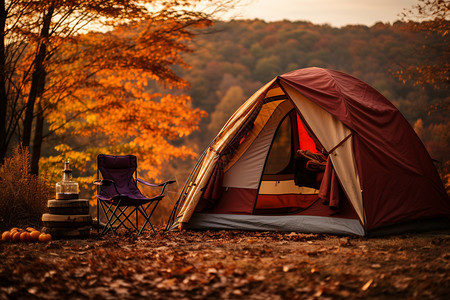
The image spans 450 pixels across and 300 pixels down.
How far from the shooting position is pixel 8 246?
4230 mm

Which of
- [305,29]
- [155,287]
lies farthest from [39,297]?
[305,29]

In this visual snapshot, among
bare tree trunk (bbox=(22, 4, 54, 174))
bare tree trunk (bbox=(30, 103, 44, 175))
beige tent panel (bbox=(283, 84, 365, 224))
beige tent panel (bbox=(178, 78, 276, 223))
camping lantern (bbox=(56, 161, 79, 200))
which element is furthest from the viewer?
bare tree trunk (bbox=(30, 103, 44, 175))

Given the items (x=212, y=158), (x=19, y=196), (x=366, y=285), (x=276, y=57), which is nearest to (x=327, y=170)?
(x=212, y=158)

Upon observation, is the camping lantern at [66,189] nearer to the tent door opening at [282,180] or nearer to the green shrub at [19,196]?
the green shrub at [19,196]

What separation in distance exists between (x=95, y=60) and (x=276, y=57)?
1279 centimetres

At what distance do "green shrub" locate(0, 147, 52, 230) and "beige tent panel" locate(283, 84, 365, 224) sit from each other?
3.39 meters

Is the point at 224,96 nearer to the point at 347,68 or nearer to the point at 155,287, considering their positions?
the point at 347,68

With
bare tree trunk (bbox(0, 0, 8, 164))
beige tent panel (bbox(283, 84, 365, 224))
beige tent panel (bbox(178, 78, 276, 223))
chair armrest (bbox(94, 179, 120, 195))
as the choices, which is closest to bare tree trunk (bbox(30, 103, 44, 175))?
bare tree trunk (bbox(0, 0, 8, 164))

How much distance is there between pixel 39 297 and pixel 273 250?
6.37 ft

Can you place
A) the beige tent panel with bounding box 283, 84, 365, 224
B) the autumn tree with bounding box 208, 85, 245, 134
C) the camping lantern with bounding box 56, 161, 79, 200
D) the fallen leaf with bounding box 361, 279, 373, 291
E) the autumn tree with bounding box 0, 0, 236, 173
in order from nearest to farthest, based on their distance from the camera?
the fallen leaf with bounding box 361, 279, 373, 291, the beige tent panel with bounding box 283, 84, 365, 224, the camping lantern with bounding box 56, 161, 79, 200, the autumn tree with bounding box 0, 0, 236, 173, the autumn tree with bounding box 208, 85, 245, 134

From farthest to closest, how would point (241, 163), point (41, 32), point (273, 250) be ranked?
point (41, 32) → point (241, 163) → point (273, 250)

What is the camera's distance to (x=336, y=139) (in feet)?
16.2

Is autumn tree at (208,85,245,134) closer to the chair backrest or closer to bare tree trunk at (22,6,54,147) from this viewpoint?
bare tree trunk at (22,6,54,147)

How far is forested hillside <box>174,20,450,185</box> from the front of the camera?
742 inches
